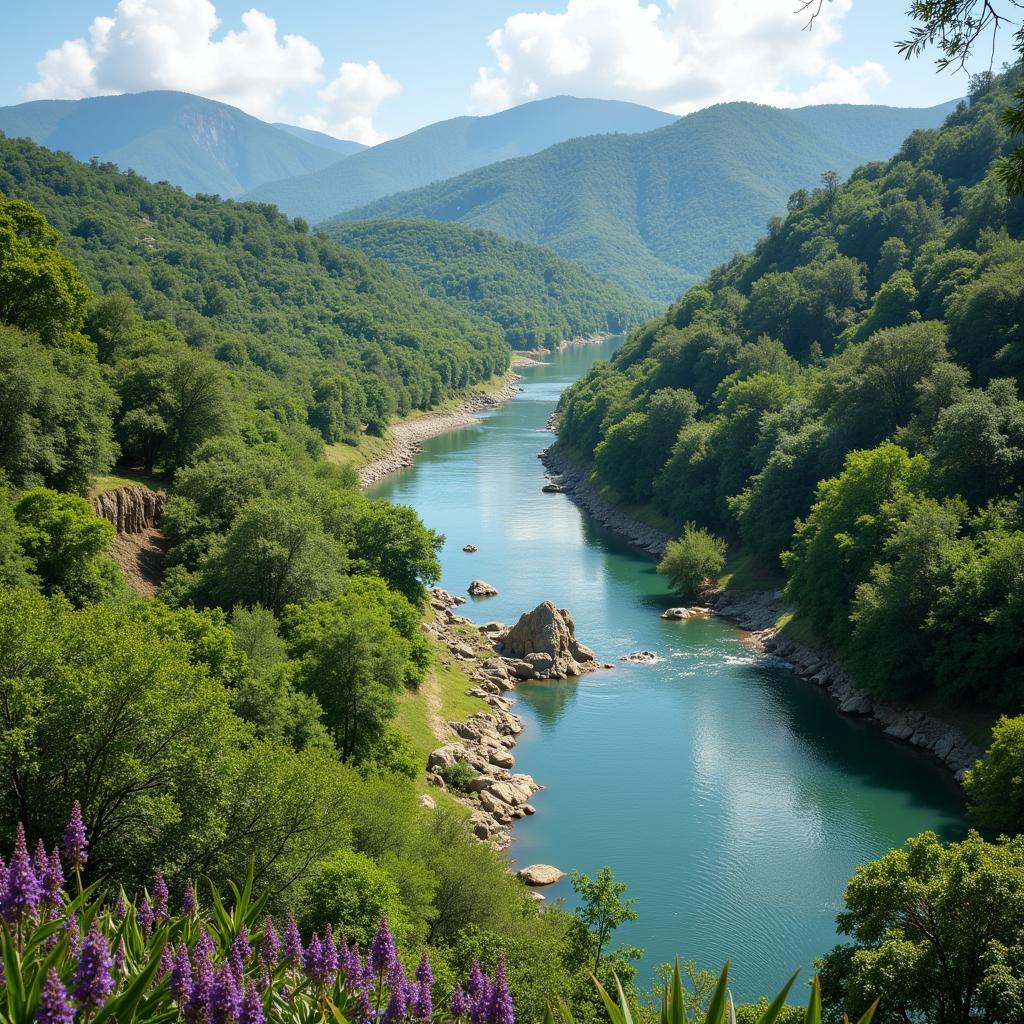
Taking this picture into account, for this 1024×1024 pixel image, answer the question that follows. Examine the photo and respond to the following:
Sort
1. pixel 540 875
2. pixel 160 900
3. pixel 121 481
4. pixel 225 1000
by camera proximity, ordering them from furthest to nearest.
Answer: pixel 121 481, pixel 540 875, pixel 160 900, pixel 225 1000

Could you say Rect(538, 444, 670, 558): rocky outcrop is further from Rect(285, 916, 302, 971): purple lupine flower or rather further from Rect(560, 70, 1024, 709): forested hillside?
Rect(285, 916, 302, 971): purple lupine flower

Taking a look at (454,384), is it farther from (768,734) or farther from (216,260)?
(768,734)

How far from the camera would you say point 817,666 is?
46094 mm

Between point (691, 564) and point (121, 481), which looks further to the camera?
point (691, 564)

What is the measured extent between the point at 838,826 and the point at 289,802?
19642 millimetres

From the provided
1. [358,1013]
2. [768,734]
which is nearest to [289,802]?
[358,1013]

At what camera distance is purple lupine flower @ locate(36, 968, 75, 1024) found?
7.07m

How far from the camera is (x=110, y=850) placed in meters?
18.8

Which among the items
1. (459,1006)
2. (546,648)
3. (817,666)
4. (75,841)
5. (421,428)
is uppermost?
(75,841)

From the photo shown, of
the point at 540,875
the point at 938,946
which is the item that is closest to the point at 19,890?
the point at 938,946

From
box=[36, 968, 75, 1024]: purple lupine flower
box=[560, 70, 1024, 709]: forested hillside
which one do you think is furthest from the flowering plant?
box=[560, 70, 1024, 709]: forested hillside

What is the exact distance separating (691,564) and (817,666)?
12929 millimetres

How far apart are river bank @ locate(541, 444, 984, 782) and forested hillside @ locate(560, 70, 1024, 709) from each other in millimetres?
1187

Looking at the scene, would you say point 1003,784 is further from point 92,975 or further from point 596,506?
point 596,506
